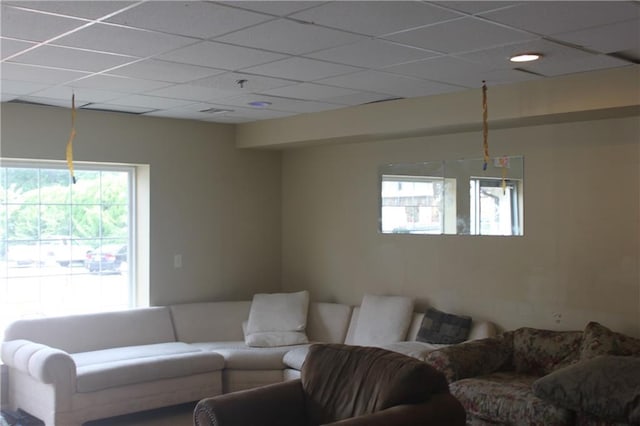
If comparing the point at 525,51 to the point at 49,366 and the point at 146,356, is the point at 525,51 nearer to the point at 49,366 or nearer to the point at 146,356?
the point at 146,356

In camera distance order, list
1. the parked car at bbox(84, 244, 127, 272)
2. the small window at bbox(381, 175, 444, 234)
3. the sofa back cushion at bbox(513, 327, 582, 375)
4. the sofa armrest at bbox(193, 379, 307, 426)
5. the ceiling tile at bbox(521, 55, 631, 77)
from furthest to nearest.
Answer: the parked car at bbox(84, 244, 127, 272), the small window at bbox(381, 175, 444, 234), the sofa back cushion at bbox(513, 327, 582, 375), the ceiling tile at bbox(521, 55, 631, 77), the sofa armrest at bbox(193, 379, 307, 426)

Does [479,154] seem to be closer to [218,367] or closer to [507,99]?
[507,99]

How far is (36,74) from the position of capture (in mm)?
4531

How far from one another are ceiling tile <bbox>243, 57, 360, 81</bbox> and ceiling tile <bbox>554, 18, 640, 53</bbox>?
1.31 meters

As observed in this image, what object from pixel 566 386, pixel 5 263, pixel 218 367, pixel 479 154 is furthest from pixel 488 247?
pixel 5 263

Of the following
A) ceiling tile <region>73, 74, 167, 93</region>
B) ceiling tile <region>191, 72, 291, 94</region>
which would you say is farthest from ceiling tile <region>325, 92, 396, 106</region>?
ceiling tile <region>73, 74, 167, 93</region>

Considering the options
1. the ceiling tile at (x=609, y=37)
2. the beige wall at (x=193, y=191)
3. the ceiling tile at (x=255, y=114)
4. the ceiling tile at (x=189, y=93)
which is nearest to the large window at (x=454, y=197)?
the ceiling tile at (x=255, y=114)

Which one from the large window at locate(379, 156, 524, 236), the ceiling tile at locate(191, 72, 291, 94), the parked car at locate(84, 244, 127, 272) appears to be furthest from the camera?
the parked car at locate(84, 244, 127, 272)

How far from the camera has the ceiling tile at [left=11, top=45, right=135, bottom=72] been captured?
390cm

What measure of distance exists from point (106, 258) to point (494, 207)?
11.3 ft

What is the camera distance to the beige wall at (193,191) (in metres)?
6.11

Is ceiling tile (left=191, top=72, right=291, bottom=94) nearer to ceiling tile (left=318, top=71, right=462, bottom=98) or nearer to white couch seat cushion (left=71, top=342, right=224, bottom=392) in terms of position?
ceiling tile (left=318, top=71, right=462, bottom=98)

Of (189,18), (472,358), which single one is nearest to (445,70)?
(189,18)

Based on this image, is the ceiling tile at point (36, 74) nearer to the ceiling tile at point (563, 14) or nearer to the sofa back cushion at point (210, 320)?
the sofa back cushion at point (210, 320)
